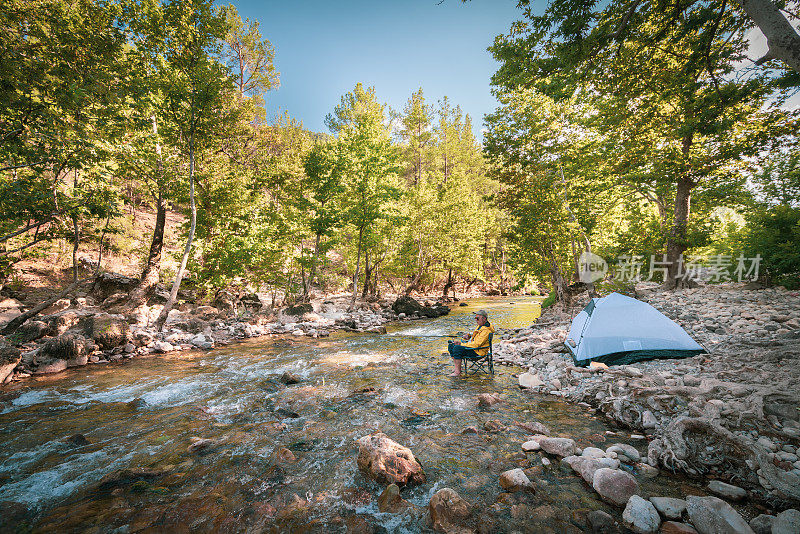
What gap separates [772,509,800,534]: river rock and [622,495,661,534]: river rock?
2.62ft

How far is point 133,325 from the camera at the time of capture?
11773mm

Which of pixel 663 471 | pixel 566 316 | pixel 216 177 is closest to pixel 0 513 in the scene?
pixel 663 471

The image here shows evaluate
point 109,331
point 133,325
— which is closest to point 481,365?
point 109,331

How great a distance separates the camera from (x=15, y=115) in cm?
716

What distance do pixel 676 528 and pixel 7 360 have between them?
1288 cm

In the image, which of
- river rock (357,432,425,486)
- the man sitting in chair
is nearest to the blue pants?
the man sitting in chair

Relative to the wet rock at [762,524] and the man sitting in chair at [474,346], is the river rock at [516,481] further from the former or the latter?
the man sitting in chair at [474,346]

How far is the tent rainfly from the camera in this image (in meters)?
6.61

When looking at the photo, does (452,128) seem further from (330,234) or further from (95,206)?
(95,206)

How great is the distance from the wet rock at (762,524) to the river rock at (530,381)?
4.23 meters

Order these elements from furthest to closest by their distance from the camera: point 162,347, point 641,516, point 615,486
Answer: point 162,347
point 615,486
point 641,516

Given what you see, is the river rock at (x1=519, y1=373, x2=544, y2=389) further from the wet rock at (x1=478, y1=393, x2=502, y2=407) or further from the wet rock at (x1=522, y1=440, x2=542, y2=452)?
the wet rock at (x1=522, y1=440, x2=542, y2=452)

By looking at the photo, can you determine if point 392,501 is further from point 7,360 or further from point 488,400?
point 7,360

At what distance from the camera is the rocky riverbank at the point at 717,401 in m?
3.16
